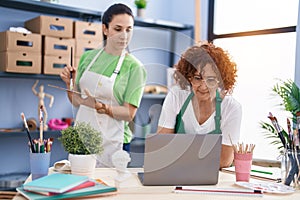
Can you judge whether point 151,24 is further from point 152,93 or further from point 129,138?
point 129,138

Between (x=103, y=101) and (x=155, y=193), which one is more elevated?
(x=103, y=101)

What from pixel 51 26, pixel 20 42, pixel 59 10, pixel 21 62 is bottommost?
pixel 21 62

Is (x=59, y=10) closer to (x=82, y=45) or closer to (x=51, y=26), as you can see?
(x=51, y=26)

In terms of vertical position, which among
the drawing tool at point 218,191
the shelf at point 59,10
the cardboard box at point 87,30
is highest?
the shelf at point 59,10

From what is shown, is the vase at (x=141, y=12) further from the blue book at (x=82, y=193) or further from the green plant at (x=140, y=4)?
the blue book at (x=82, y=193)

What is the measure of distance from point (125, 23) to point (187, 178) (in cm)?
78

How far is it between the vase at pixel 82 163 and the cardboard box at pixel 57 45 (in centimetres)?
151

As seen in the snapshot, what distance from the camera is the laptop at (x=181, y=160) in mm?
1168

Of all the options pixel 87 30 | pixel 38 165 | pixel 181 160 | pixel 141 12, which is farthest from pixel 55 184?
pixel 141 12

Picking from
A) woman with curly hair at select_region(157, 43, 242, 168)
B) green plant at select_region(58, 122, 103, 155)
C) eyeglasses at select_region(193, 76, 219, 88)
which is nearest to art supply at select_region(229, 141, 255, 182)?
woman with curly hair at select_region(157, 43, 242, 168)

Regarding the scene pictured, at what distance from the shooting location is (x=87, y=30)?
279cm

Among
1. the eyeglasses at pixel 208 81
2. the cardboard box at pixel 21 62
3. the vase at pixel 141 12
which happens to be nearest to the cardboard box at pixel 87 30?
the cardboard box at pixel 21 62

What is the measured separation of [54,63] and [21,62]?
224mm

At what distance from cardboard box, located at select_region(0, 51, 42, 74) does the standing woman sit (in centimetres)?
90
